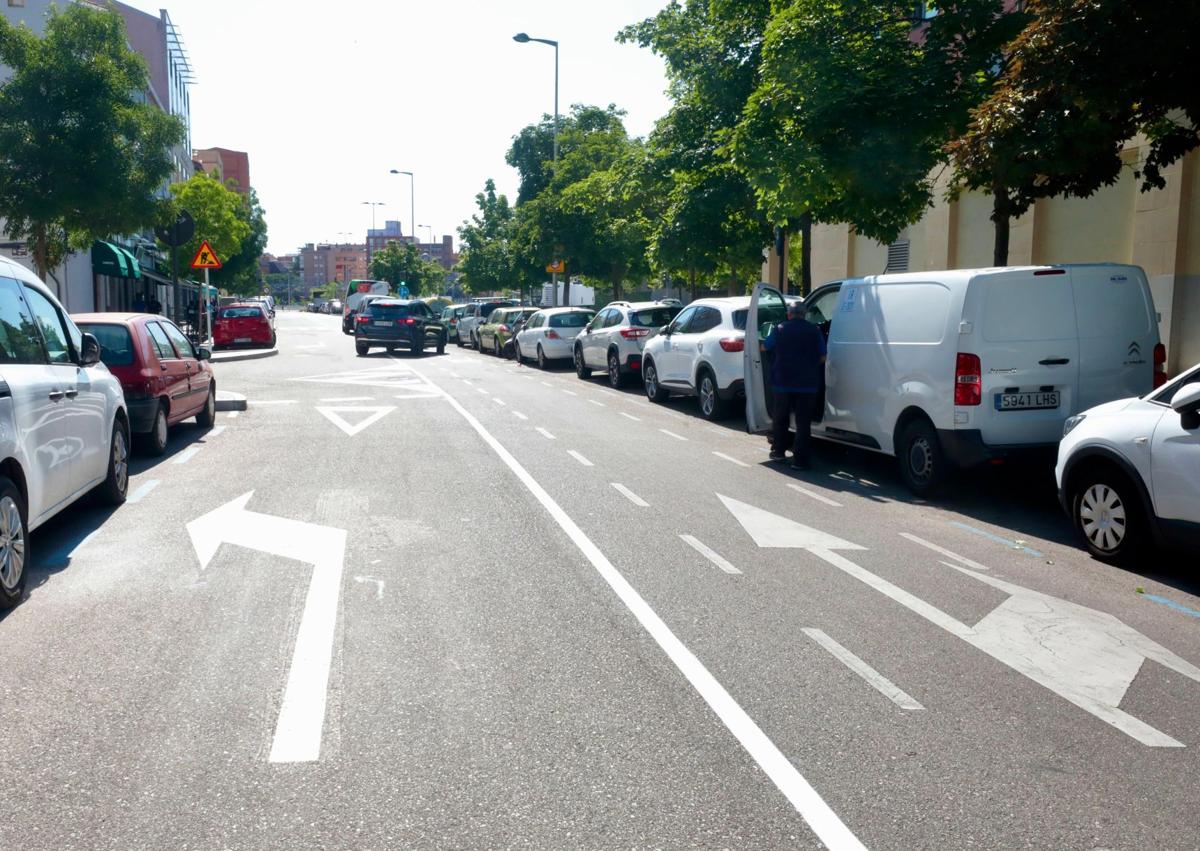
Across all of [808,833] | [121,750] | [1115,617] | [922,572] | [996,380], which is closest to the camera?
[808,833]

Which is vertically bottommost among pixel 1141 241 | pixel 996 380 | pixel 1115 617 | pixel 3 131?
pixel 1115 617

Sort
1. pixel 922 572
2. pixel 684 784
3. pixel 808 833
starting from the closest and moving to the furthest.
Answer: pixel 808 833 < pixel 684 784 < pixel 922 572

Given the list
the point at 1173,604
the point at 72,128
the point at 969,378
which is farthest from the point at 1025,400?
the point at 72,128

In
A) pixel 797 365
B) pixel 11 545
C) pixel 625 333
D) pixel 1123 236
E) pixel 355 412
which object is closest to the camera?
pixel 11 545

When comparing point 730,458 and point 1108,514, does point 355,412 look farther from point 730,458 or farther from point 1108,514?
point 1108,514

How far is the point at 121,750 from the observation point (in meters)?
4.17

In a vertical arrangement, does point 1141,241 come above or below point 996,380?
above

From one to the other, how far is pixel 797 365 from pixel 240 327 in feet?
92.5

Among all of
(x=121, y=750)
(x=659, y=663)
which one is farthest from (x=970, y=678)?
(x=121, y=750)

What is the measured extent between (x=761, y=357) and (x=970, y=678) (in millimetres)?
7501

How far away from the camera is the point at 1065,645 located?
5.72 metres

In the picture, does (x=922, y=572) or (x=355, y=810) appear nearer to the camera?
(x=355, y=810)

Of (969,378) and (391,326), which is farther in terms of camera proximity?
(391,326)

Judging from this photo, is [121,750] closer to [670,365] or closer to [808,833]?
[808,833]
